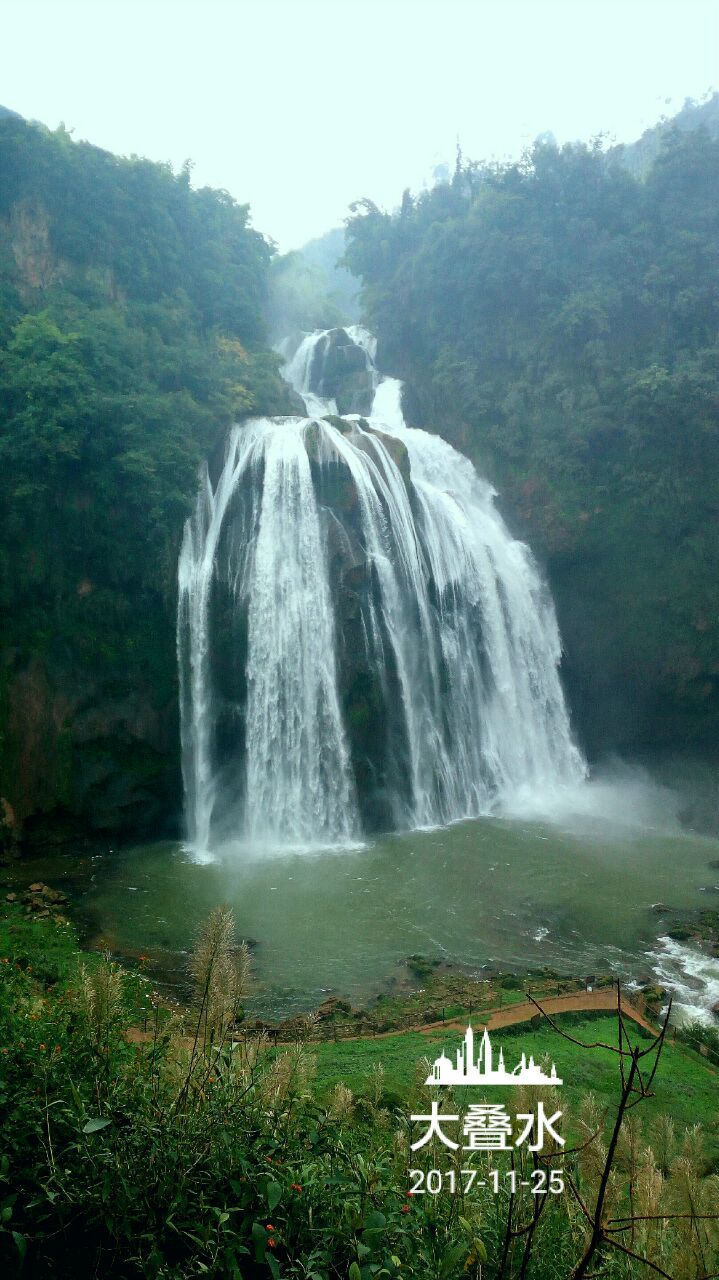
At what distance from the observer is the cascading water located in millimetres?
17016

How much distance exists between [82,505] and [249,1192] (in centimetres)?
1610

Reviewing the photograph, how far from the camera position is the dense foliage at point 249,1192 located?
2.39 metres

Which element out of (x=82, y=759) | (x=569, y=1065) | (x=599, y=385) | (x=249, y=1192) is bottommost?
(x=569, y=1065)

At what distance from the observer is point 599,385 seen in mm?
25438

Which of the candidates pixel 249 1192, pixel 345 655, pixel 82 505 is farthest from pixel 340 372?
pixel 249 1192

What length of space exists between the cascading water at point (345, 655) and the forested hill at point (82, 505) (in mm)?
973

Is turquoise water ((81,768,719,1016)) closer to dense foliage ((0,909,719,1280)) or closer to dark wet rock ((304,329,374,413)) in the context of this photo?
dense foliage ((0,909,719,1280))

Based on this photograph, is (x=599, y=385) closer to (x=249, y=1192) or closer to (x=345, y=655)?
(x=345, y=655)

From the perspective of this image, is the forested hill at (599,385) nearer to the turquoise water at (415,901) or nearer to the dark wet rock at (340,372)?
the dark wet rock at (340,372)

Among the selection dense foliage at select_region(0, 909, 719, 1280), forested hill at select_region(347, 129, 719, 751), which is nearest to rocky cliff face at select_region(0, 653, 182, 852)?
dense foliage at select_region(0, 909, 719, 1280)

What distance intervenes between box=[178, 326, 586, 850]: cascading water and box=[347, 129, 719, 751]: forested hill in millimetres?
2845

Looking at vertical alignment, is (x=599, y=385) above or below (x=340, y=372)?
below

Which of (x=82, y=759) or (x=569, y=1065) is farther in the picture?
(x=82, y=759)

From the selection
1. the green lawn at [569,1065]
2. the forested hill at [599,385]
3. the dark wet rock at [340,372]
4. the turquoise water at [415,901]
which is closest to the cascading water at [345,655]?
the turquoise water at [415,901]
